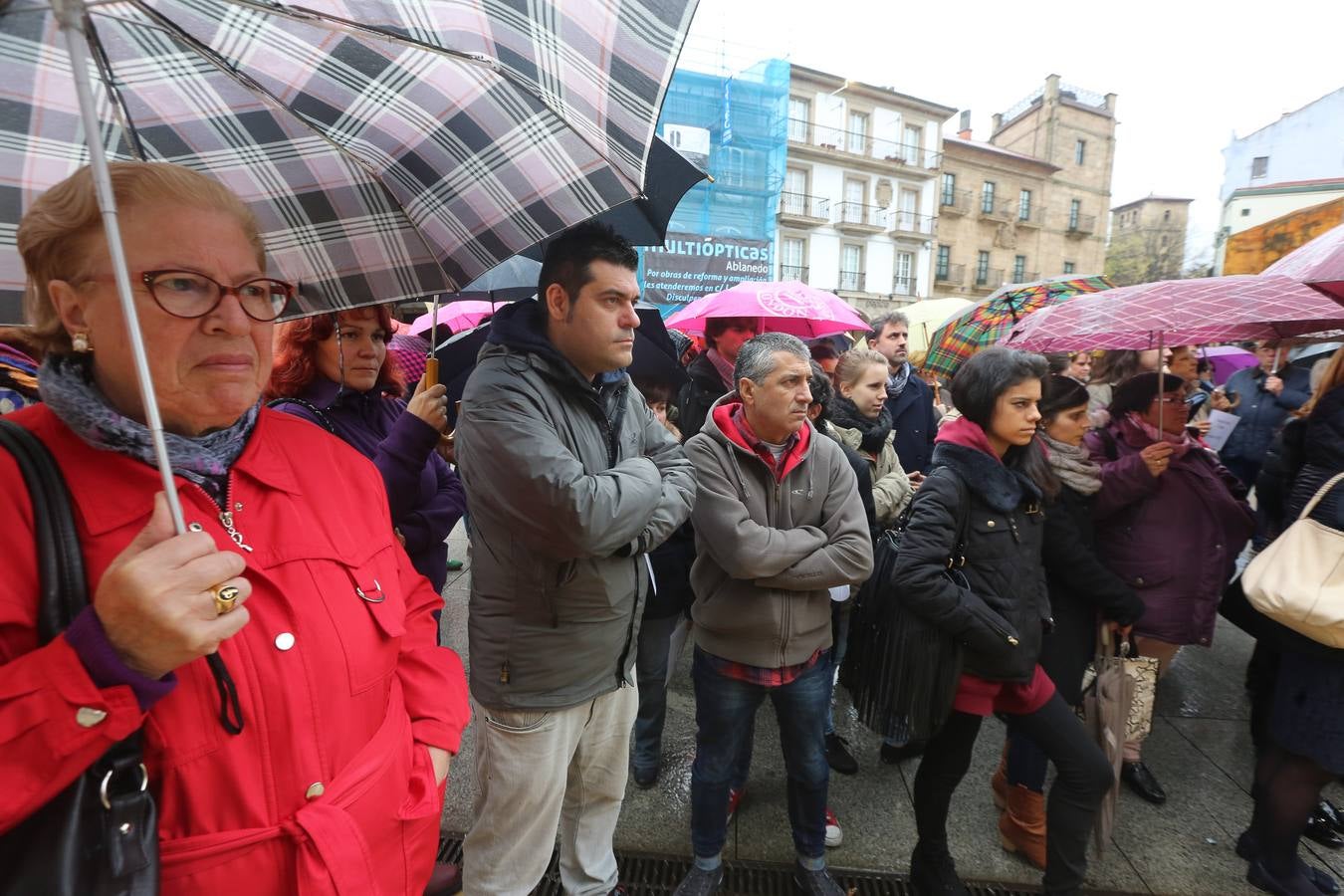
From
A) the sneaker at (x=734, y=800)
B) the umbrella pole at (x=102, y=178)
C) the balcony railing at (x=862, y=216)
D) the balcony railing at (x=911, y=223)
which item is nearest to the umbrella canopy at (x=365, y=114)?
the umbrella pole at (x=102, y=178)

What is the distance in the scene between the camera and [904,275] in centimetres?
3231

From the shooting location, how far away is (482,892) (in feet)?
6.49

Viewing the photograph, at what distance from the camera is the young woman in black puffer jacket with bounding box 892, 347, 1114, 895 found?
229 cm

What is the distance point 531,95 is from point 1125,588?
304 cm

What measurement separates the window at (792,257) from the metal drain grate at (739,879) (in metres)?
28.6

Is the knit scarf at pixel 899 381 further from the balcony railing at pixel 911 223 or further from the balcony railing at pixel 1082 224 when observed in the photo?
the balcony railing at pixel 1082 224

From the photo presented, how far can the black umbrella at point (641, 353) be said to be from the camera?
301 centimetres

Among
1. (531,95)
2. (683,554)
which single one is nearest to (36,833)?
(531,95)

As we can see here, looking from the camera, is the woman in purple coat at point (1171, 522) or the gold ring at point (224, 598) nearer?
the gold ring at point (224, 598)

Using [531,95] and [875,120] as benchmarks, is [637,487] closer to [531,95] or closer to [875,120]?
[531,95]

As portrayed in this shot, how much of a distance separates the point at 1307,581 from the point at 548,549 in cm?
280

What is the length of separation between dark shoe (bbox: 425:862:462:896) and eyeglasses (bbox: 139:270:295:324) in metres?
2.33

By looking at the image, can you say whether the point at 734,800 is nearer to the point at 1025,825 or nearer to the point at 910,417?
the point at 1025,825

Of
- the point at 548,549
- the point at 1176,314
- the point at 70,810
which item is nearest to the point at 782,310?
the point at 1176,314
